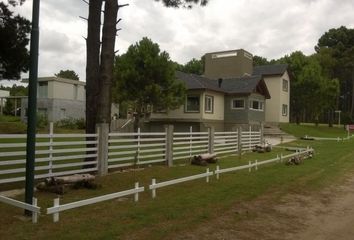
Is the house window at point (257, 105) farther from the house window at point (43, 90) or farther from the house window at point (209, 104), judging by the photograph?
the house window at point (43, 90)

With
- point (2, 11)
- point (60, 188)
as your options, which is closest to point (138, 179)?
point (60, 188)

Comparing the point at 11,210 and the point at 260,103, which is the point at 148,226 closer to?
the point at 11,210

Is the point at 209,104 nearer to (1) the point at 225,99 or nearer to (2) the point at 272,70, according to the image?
(1) the point at 225,99

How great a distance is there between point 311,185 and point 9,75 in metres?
11.2

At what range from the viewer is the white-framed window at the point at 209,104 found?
37.4 m

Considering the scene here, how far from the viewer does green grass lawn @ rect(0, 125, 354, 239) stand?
702cm

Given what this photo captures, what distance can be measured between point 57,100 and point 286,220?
3826 cm

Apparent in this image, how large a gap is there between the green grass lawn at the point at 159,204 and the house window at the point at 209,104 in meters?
21.1

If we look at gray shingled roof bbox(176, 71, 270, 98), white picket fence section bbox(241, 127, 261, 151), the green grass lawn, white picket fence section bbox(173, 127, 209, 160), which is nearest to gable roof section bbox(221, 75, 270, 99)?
gray shingled roof bbox(176, 71, 270, 98)

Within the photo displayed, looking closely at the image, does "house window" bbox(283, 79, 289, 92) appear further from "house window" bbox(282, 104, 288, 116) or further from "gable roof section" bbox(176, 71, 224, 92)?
"gable roof section" bbox(176, 71, 224, 92)

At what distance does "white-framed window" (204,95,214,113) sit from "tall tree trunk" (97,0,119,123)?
2344 cm

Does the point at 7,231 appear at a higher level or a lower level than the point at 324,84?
lower

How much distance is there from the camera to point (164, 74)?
33156 mm

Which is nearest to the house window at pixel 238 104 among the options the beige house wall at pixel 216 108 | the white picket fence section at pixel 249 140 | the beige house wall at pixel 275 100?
the beige house wall at pixel 216 108
